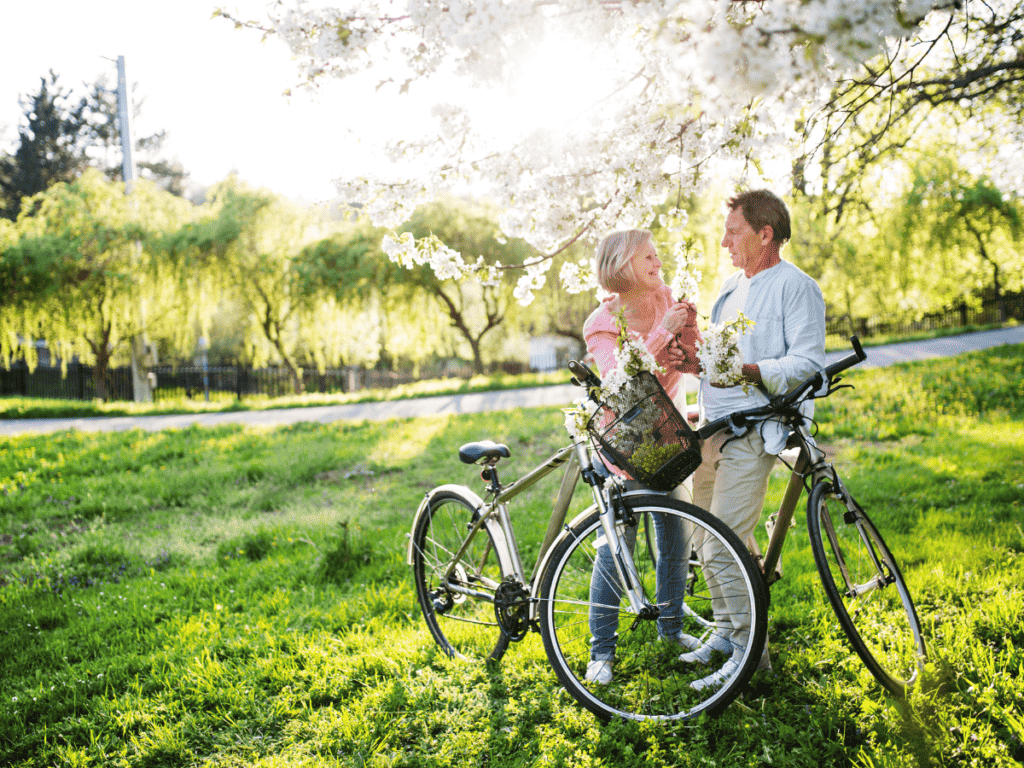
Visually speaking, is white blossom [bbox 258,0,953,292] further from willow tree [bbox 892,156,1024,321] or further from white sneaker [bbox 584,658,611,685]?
willow tree [bbox 892,156,1024,321]

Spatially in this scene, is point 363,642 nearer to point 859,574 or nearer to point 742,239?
point 859,574

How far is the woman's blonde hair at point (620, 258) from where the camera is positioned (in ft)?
8.43

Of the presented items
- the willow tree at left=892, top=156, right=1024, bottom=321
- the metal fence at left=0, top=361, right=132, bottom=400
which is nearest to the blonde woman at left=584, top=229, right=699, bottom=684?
the willow tree at left=892, top=156, right=1024, bottom=321

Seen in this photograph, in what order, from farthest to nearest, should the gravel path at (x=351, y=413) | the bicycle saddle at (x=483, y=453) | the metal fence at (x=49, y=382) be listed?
1. the metal fence at (x=49, y=382)
2. the gravel path at (x=351, y=413)
3. the bicycle saddle at (x=483, y=453)

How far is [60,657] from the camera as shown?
349 centimetres

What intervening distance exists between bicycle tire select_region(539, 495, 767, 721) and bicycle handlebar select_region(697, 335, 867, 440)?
379mm

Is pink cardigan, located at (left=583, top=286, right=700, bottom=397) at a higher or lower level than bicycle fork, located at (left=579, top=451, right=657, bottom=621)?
higher

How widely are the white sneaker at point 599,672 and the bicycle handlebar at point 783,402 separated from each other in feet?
3.55

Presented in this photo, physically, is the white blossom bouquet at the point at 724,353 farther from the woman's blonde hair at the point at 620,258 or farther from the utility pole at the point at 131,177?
the utility pole at the point at 131,177

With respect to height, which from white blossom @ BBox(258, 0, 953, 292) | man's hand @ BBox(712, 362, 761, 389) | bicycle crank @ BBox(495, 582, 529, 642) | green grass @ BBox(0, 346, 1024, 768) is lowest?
green grass @ BBox(0, 346, 1024, 768)

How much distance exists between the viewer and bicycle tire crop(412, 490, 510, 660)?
3232 millimetres

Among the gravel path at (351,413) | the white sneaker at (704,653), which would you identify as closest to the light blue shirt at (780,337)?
the white sneaker at (704,653)

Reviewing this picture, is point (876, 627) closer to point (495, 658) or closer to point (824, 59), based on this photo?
point (495, 658)

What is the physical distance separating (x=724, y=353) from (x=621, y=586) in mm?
1052
